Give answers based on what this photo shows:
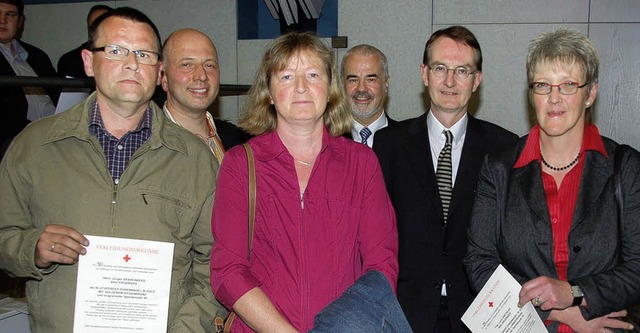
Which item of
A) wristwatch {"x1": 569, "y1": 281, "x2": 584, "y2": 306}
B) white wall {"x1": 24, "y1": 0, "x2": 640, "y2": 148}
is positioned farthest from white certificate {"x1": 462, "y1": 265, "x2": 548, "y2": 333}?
white wall {"x1": 24, "y1": 0, "x2": 640, "y2": 148}

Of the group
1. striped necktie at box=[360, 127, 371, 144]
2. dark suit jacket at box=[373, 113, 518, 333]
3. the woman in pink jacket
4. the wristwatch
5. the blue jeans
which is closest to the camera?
the blue jeans

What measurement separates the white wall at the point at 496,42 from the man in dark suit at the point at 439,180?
3266mm

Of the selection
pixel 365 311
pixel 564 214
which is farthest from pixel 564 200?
pixel 365 311

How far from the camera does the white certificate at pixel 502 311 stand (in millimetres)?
2123

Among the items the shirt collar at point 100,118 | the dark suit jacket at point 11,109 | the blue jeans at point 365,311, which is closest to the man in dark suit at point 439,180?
the blue jeans at point 365,311

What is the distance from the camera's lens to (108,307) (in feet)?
6.37

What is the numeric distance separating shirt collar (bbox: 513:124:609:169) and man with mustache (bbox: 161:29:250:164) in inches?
61.2

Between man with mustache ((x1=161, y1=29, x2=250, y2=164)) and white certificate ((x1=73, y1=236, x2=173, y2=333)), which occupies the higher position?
man with mustache ((x1=161, y1=29, x2=250, y2=164))

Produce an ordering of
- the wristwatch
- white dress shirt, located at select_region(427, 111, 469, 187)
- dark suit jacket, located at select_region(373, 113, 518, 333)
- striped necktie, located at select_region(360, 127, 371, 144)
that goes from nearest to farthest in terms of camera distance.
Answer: the wristwatch
dark suit jacket, located at select_region(373, 113, 518, 333)
white dress shirt, located at select_region(427, 111, 469, 187)
striped necktie, located at select_region(360, 127, 371, 144)

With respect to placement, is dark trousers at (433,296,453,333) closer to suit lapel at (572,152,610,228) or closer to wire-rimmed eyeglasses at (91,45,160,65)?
suit lapel at (572,152,610,228)

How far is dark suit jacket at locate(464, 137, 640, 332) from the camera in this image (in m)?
2.11

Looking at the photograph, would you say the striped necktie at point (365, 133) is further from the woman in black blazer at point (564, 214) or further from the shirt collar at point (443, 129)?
the woman in black blazer at point (564, 214)

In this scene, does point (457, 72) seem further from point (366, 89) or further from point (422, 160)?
point (366, 89)

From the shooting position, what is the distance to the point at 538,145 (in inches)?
93.0
